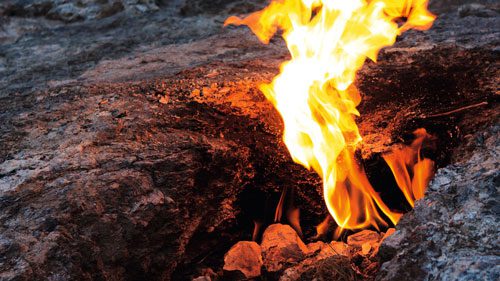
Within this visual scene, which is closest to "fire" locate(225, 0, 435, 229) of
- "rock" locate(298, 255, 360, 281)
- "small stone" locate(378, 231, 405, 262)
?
"rock" locate(298, 255, 360, 281)

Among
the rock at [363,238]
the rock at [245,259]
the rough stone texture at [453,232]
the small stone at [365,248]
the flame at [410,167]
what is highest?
the rough stone texture at [453,232]

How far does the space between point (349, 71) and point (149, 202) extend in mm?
1728

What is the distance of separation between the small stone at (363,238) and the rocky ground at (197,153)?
0.25 meters

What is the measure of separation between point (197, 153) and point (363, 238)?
43.0 inches

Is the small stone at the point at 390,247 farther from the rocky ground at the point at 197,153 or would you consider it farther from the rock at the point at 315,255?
the rock at the point at 315,255

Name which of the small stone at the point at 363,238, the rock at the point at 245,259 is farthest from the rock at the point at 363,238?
the rock at the point at 245,259

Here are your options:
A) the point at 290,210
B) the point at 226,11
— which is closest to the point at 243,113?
the point at 290,210

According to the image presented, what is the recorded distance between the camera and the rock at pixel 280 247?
8.32ft

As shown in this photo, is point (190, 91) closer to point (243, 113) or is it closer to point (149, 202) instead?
point (243, 113)

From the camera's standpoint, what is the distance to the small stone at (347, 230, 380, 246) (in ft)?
8.55

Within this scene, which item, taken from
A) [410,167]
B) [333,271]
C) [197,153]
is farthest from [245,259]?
[410,167]

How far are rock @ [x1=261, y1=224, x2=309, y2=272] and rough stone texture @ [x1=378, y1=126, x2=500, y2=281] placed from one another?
0.76m

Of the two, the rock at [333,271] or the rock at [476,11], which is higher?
the rock at [476,11]

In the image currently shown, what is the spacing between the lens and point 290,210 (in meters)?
2.85
